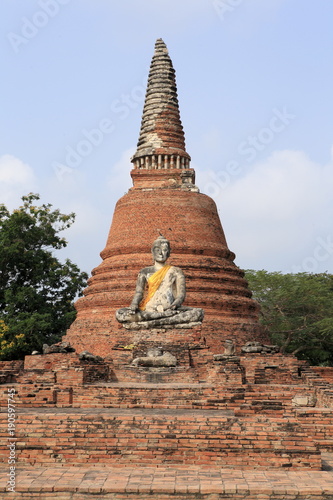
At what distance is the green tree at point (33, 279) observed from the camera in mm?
26359

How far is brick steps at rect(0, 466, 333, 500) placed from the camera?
6.74 metres

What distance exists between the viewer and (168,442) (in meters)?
8.03

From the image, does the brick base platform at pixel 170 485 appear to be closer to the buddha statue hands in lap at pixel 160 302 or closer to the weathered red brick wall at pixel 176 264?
the buddha statue hands in lap at pixel 160 302

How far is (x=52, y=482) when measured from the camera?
7.09 m

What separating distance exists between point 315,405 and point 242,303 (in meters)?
9.78

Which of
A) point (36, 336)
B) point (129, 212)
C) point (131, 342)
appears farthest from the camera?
point (36, 336)

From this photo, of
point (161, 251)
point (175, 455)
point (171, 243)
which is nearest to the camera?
point (175, 455)

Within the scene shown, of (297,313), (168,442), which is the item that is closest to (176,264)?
(297,313)

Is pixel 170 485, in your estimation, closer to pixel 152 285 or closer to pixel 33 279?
pixel 152 285

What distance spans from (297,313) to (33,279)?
40.0 ft

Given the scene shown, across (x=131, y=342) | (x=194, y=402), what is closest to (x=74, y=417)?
(x=194, y=402)

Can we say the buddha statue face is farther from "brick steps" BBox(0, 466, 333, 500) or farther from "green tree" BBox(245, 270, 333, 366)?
"brick steps" BBox(0, 466, 333, 500)

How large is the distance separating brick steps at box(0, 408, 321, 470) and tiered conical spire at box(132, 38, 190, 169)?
718 inches

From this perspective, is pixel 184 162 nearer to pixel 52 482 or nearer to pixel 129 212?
pixel 129 212
